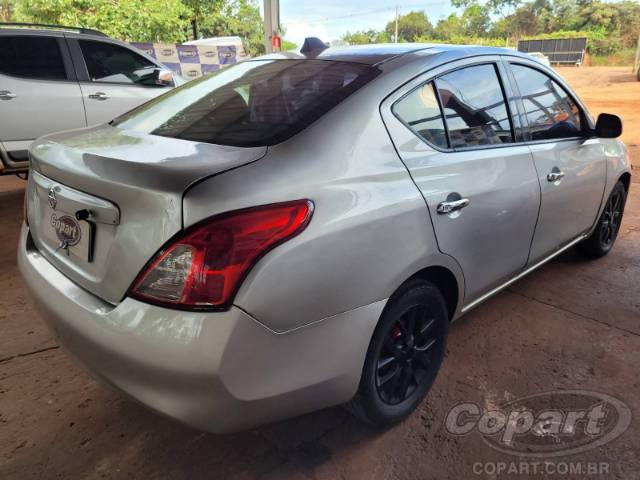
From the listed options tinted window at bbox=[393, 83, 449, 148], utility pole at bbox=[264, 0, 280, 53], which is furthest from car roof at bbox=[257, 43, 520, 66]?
utility pole at bbox=[264, 0, 280, 53]

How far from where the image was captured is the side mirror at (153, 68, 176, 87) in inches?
213

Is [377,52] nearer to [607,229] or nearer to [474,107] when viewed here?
[474,107]

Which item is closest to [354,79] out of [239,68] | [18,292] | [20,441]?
[239,68]

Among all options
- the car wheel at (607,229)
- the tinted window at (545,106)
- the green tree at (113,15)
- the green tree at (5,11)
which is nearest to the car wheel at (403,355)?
the tinted window at (545,106)

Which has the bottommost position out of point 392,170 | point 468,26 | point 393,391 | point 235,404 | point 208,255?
point 393,391

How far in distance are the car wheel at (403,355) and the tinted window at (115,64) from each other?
4.68 metres

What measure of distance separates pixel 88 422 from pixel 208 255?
1229 millimetres

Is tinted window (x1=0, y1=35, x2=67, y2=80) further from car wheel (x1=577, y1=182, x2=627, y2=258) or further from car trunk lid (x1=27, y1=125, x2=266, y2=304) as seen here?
car wheel (x1=577, y1=182, x2=627, y2=258)

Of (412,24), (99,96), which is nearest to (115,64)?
(99,96)

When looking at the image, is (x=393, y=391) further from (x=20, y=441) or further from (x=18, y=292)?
(x=18, y=292)

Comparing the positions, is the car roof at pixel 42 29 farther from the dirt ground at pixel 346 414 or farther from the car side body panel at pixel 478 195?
the car side body panel at pixel 478 195

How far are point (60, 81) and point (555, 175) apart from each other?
185 inches

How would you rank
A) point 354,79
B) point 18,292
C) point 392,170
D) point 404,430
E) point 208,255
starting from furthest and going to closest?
point 18,292 < point 404,430 < point 354,79 < point 392,170 < point 208,255

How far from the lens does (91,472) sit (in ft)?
5.93
